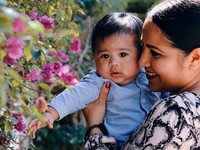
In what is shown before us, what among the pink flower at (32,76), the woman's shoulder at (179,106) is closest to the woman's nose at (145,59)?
the woman's shoulder at (179,106)

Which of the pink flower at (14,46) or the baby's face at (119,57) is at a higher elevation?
the pink flower at (14,46)

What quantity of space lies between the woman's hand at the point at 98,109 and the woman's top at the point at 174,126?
44cm

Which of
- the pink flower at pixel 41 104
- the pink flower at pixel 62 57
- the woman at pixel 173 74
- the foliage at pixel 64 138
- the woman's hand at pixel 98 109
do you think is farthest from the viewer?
the foliage at pixel 64 138

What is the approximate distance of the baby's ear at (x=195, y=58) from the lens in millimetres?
1773

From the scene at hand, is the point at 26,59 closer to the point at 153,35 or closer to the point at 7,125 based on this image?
the point at 7,125

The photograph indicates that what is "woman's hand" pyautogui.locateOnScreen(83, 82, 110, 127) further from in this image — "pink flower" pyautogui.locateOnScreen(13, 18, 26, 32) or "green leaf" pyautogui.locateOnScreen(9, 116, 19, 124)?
"pink flower" pyautogui.locateOnScreen(13, 18, 26, 32)

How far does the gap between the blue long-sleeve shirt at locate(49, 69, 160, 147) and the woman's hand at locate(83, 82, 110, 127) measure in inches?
0.8

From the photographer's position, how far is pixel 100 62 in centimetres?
216

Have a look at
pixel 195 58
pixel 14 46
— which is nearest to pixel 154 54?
pixel 195 58

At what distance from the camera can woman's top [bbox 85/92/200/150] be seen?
1.62 metres

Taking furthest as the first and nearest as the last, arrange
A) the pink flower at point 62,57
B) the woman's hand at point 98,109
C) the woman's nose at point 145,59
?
the pink flower at point 62,57, the woman's hand at point 98,109, the woman's nose at point 145,59

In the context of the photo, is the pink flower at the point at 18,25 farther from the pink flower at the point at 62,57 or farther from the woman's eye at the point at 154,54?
the pink flower at the point at 62,57

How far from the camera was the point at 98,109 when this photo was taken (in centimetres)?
210

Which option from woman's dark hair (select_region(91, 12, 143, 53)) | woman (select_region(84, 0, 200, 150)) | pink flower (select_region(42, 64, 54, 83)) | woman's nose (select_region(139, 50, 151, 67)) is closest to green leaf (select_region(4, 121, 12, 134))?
pink flower (select_region(42, 64, 54, 83))
